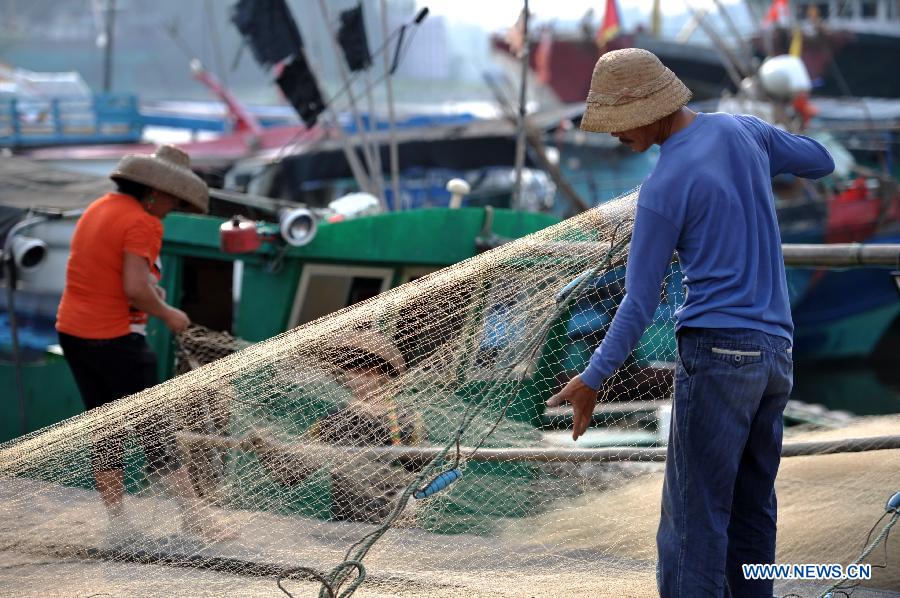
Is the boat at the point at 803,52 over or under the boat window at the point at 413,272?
over

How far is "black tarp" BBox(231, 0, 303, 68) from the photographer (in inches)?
396

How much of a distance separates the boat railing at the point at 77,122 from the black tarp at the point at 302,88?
7.00m

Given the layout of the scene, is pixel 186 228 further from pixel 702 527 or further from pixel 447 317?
pixel 702 527

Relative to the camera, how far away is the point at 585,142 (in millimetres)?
15930

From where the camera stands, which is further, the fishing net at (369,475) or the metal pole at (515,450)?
the metal pole at (515,450)

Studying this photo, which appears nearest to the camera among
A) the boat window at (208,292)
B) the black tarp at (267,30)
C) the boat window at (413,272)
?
the boat window at (413,272)

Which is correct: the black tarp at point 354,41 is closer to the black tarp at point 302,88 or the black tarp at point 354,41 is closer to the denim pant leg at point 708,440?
the black tarp at point 302,88

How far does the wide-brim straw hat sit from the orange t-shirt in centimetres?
106

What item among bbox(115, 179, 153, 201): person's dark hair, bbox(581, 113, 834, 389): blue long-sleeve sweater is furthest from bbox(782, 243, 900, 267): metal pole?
bbox(115, 179, 153, 201): person's dark hair

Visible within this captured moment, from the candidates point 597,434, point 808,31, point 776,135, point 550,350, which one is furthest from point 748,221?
point 808,31

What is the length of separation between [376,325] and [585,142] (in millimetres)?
12768

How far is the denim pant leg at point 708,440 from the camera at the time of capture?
2527 mm

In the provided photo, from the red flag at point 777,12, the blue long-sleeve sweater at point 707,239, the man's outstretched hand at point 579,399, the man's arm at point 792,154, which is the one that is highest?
the red flag at point 777,12

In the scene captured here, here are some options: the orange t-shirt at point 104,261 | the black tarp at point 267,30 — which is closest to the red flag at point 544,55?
the black tarp at point 267,30
